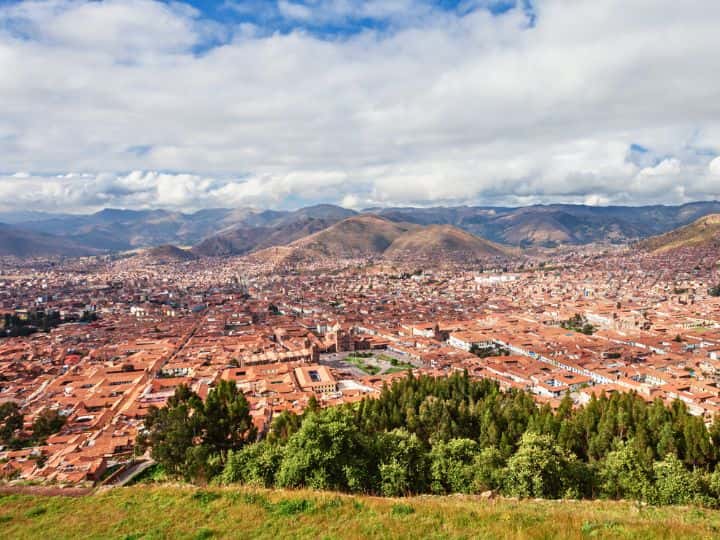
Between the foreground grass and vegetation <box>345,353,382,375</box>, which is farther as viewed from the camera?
vegetation <box>345,353,382,375</box>

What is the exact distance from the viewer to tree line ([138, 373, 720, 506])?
12.9m

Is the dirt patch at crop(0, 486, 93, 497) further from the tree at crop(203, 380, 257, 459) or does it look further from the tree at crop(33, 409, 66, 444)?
the tree at crop(33, 409, 66, 444)

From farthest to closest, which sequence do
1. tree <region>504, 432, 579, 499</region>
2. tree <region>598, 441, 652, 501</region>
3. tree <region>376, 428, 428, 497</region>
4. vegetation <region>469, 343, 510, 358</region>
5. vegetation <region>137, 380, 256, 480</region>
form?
vegetation <region>469, 343, 510, 358</region> < vegetation <region>137, 380, 256, 480</region> < tree <region>598, 441, 652, 501</region> < tree <region>376, 428, 428, 497</region> < tree <region>504, 432, 579, 499</region>

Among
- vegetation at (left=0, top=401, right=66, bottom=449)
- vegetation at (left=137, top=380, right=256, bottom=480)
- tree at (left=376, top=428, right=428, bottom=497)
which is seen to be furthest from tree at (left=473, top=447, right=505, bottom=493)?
vegetation at (left=0, top=401, right=66, bottom=449)

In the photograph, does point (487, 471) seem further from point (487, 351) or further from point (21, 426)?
point (487, 351)

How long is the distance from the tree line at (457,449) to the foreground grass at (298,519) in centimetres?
285

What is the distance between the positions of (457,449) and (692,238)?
17034 cm

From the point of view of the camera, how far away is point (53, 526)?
29.2ft

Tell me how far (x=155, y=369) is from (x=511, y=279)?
10292cm

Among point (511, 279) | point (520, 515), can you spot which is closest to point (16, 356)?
point (520, 515)

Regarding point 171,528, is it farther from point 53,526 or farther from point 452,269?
point 452,269

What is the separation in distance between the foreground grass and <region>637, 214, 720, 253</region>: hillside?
161 m

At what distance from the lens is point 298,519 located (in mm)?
8344

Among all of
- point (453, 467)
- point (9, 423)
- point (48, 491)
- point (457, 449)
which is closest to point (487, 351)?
point (457, 449)
